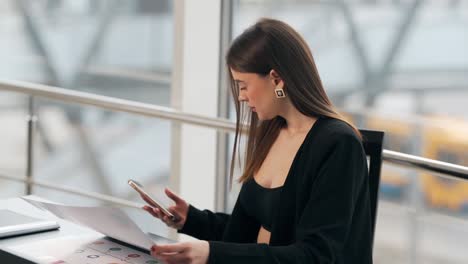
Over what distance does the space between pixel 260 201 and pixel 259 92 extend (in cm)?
22

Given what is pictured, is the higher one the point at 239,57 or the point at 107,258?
the point at 239,57

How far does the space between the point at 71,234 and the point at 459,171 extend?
2.78 feet

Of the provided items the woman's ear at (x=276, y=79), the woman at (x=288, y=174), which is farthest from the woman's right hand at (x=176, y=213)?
the woman's ear at (x=276, y=79)

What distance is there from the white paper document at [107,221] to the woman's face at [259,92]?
33cm

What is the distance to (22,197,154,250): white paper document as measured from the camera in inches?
64.7

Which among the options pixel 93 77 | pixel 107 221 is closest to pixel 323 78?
pixel 107 221

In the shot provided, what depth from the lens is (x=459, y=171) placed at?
80.8 inches

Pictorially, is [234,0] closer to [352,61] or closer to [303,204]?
[303,204]

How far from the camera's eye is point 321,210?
1636 millimetres

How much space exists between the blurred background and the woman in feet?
8.76

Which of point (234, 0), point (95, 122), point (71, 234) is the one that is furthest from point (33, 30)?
point (71, 234)

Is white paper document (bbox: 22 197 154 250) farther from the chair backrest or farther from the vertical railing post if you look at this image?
the vertical railing post

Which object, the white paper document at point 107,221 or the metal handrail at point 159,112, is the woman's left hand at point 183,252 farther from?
the metal handrail at point 159,112

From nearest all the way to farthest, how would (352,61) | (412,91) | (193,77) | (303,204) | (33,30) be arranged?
(303,204) < (193,77) < (352,61) < (412,91) < (33,30)
